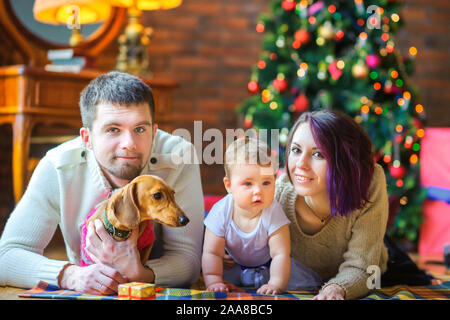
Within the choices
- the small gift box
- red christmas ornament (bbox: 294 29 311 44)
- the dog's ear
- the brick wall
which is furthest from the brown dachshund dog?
the brick wall

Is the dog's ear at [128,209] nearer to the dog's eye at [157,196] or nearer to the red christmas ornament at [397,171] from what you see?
the dog's eye at [157,196]

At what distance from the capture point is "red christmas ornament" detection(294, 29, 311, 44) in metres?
2.90

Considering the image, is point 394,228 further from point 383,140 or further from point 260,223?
point 260,223

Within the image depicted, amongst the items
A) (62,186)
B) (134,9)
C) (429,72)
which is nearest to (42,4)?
(134,9)

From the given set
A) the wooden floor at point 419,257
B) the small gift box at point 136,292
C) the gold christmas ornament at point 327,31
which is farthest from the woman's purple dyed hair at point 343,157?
the gold christmas ornament at point 327,31

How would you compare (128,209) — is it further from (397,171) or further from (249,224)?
(397,171)

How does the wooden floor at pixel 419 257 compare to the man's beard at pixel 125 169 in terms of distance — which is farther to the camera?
the wooden floor at pixel 419 257

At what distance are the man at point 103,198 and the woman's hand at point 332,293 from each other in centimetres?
34

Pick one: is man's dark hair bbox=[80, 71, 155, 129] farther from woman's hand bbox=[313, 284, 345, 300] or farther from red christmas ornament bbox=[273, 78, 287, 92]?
red christmas ornament bbox=[273, 78, 287, 92]

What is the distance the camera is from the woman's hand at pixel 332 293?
1.27 metres

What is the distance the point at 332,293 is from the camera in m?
1.29

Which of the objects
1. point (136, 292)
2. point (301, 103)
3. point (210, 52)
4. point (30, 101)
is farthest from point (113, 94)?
point (210, 52)

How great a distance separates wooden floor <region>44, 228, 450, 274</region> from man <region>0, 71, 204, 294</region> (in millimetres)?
319

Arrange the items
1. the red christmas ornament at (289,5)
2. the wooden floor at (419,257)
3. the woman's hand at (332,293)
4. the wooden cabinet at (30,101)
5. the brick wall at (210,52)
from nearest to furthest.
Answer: the woman's hand at (332,293) < the wooden floor at (419,257) < the wooden cabinet at (30,101) < the red christmas ornament at (289,5) < the brick wall at (210,52)
